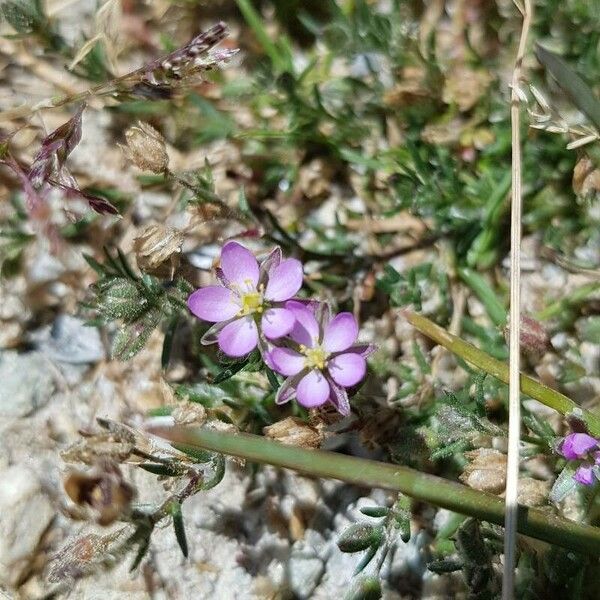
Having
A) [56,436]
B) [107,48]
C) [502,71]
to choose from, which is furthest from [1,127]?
[502,71]

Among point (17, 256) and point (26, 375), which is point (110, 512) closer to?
point (26, 375)

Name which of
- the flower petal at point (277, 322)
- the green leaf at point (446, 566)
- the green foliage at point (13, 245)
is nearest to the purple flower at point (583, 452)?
the green leaf at point (446, 566)

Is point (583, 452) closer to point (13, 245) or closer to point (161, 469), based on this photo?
point (161, 469)

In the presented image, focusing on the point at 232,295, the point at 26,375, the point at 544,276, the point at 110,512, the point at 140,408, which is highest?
the point at 232,295

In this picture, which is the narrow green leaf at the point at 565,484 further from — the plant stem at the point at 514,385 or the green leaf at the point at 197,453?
the green leaf at the point at 197,453

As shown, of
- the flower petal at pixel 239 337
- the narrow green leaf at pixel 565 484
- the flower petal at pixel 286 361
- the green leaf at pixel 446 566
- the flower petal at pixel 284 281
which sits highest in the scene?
the flower petal at pixel 284 281
